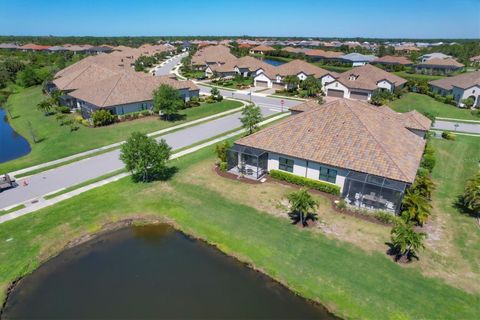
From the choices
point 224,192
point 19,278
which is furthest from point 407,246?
point 19,278

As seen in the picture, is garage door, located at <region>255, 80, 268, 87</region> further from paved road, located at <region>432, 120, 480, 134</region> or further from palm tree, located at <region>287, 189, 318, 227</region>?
palm tree, located at <region>287, 189, 318, 227</region>

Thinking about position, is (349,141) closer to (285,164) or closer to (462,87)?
(285,164)

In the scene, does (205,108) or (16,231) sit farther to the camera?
(205,108)

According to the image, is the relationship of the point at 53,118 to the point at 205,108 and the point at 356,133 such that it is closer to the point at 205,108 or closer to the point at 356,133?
the point at 205,108

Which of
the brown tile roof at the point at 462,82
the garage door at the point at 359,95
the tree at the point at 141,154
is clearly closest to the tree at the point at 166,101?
the tree at the point at 141,154

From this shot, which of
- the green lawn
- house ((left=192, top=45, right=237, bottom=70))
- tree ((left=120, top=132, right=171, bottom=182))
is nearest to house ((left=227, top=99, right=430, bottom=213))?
tree ((left=120, top=132, right=171, bottom=182))
